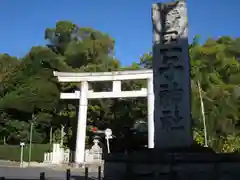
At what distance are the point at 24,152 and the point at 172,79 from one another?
2280cm

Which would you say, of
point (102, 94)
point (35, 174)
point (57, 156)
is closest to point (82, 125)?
point (102, 94)

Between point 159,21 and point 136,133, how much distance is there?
24496 millimetres

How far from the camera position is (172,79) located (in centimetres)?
1093

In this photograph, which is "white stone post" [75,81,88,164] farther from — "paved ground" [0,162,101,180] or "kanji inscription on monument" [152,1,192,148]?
"kanji inscription on monument" [152,1,192,148]

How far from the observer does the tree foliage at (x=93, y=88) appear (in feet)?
108

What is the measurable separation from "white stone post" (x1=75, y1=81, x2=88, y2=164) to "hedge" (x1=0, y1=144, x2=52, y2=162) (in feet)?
19.0

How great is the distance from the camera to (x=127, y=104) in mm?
33000

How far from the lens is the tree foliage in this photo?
32.8 m

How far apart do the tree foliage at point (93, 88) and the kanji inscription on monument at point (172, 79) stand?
1909cm

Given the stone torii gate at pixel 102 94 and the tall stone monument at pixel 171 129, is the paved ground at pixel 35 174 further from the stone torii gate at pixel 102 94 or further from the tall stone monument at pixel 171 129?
the tall stone monument at pixel 171 129

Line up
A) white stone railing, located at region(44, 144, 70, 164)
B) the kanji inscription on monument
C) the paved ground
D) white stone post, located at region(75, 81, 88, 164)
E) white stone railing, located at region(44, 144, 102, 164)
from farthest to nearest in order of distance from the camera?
white stone railing, located at region(44, 144, 70, 164) < white stone railing, located at region(44, 144, 102, 164) < white stone post, located at region(75, 81, 88, 164) < the paved ground < the kanji inscription on monument

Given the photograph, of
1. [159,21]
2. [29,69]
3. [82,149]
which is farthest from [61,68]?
[159,21]

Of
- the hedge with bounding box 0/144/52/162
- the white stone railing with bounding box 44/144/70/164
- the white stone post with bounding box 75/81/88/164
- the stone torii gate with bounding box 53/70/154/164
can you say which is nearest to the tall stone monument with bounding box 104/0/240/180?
the stone torii gate with bounding box 53/70/154/164

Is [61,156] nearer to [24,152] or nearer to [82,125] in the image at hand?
[24,152]
